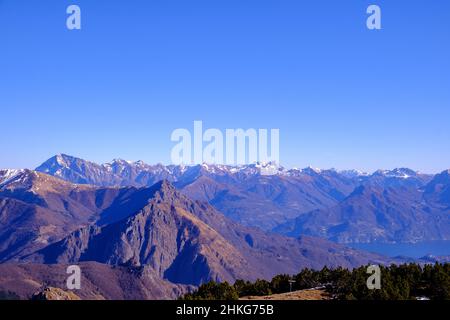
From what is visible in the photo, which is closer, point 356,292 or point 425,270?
point 356,292

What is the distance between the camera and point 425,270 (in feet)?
286

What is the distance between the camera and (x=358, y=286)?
70688 millimetres

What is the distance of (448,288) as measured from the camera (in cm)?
7119

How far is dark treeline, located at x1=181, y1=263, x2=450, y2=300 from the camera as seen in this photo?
68.4 meters

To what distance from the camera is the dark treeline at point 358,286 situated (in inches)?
2692
